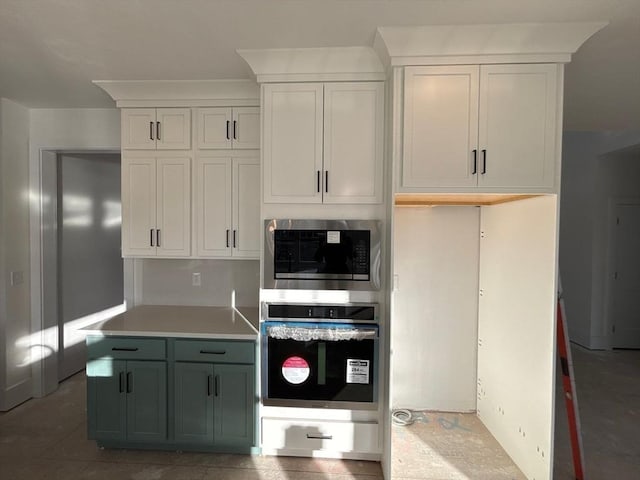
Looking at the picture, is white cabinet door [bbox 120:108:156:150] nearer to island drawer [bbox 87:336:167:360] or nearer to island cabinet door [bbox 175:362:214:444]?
island drawer [bbox 87:336:167:360]

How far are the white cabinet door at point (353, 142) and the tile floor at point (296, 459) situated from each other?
5.72ft

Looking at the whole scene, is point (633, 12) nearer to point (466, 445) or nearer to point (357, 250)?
point (357, 250)

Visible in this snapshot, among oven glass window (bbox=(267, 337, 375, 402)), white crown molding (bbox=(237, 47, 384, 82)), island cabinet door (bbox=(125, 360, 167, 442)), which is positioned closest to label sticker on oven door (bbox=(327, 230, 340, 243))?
oven glass window (bbox=(267, 337, 375, 402))

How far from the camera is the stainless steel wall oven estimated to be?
2.21 metres

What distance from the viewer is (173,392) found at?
2.35m

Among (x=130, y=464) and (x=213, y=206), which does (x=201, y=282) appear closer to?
(x=213, y=206)

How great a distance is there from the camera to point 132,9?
68.0 inches

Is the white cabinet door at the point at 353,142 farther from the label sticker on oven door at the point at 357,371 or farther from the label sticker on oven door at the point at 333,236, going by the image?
the label sticker on oven door at the point at 357,371

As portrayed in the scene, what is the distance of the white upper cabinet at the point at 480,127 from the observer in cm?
192

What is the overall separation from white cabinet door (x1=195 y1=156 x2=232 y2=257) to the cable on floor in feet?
5.92

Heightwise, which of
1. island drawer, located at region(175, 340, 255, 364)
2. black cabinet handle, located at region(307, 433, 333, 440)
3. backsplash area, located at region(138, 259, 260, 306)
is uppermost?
backsplash area, located at region(138, 259, 260, 306)

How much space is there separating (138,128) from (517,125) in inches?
100

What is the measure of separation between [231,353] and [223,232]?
2.87 feet

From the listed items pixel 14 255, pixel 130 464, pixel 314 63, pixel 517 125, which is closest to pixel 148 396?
pixel 130 464
